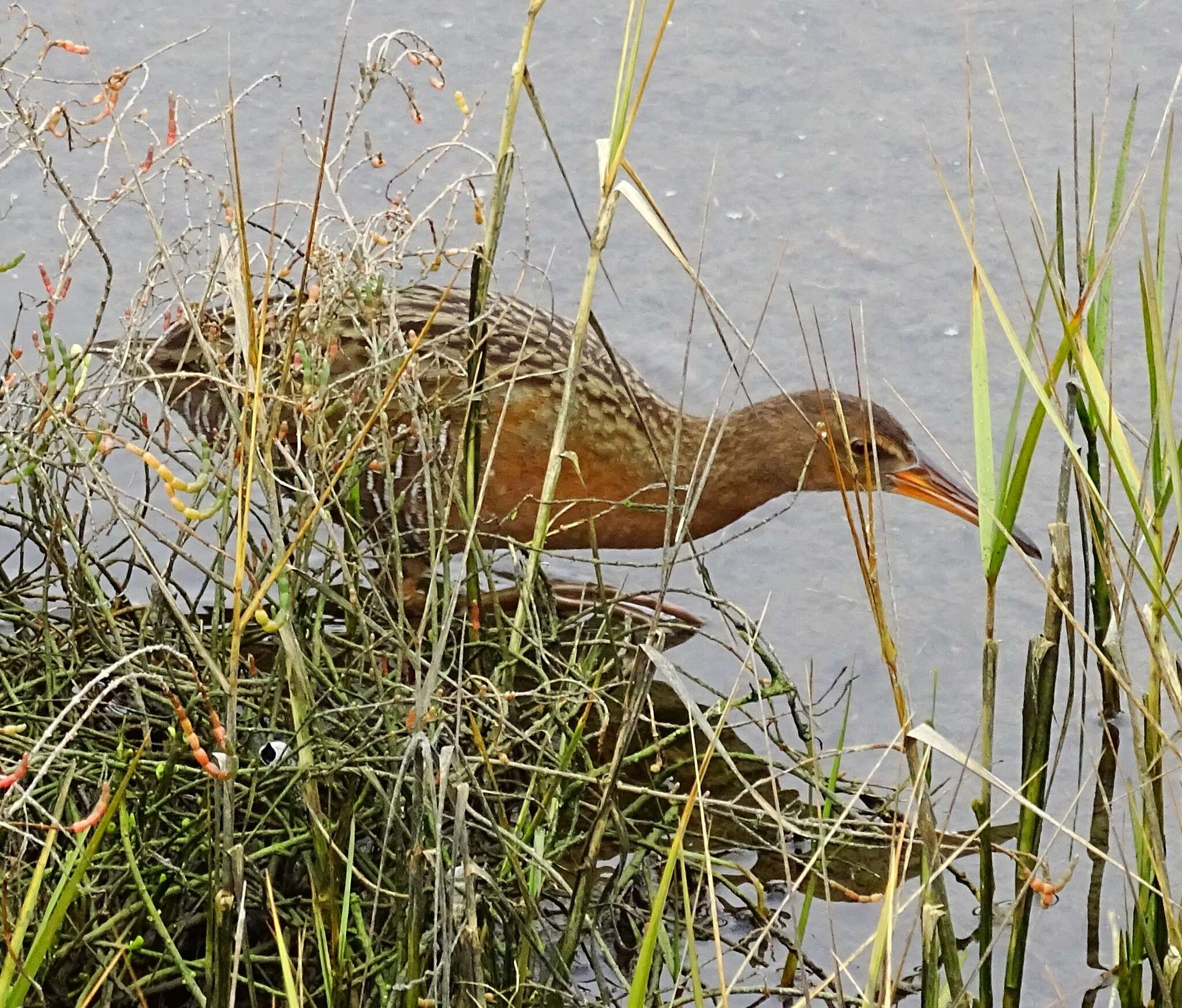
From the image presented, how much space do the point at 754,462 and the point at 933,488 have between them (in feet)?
1.11

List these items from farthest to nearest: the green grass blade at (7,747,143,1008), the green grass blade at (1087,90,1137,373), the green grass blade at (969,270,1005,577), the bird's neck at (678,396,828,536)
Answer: the bird's neck at (678,396,828,536), the green grass blade at (1087,90,1137,373), the green grass blade at (969,270,1005,577), the green grass blade at (7,747,143,1008)

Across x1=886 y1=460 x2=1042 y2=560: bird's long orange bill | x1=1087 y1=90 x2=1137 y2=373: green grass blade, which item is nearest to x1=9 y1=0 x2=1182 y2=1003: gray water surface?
x1=886 y1=460 x2=1042 y2=560: bird's long orange bill

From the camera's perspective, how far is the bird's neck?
10.3 ft

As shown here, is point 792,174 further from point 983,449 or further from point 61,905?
point 61,905

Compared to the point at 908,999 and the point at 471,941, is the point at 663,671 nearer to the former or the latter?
the point at 471,941

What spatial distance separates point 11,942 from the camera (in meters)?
1.52

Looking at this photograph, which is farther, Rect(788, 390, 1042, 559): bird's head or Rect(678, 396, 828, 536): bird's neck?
Rect(678, 396, 828, 536): bird's neck

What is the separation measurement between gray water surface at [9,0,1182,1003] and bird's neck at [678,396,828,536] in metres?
0.08

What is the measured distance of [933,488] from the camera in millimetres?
3025

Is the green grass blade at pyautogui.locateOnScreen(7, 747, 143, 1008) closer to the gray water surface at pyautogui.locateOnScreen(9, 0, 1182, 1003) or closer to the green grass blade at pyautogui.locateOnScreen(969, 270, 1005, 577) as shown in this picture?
the green grass blade at pyautogui.locateOnScreen(969, 270, 1005, 577)

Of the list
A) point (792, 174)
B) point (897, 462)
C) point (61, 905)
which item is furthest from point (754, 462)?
point (61, 905)

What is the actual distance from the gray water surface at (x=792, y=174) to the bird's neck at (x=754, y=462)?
83 mm

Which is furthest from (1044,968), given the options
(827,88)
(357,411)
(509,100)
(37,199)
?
(37,199)

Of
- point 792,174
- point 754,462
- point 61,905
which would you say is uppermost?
point 792,174
